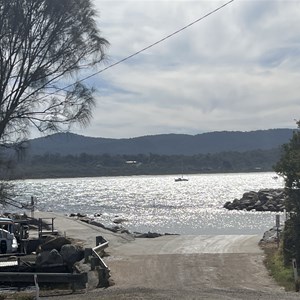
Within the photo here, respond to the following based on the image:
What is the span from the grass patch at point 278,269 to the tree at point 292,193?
48 cm

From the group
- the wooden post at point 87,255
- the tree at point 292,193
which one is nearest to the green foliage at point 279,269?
the tree at point 292,193

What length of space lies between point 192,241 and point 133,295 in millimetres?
15234

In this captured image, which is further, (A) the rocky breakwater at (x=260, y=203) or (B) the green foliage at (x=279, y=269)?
(A) the rocky breakwater at (x=260, y=203)

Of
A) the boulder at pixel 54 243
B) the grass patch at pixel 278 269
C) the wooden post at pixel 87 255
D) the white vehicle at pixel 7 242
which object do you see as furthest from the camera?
the boulder at pixel 54 243

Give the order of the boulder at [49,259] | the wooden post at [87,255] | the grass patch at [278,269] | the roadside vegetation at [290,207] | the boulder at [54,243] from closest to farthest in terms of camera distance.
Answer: the grass patch at [278,269] → the roadside vegetation at [290,207] → the wooden post at [87,255] → the boulder at [49,259] → the boulder at [54,243]

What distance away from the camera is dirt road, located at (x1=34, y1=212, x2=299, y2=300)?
53.6 feet

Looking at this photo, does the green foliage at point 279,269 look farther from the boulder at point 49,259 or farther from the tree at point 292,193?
the boulder at point 49,259

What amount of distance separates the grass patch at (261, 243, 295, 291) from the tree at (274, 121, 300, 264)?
48cm

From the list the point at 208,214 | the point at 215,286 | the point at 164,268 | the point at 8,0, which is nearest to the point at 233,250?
the point at 164,268

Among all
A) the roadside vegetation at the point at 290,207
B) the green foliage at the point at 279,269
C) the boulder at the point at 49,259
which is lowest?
the boulder at the point at 49,259

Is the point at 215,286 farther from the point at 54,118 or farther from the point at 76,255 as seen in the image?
the point at 76,255

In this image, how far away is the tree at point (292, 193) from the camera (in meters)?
21.1

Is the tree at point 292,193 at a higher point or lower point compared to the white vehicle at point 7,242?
higher

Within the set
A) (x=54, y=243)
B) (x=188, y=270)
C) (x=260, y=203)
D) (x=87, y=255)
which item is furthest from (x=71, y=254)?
(x=260, y=203)
